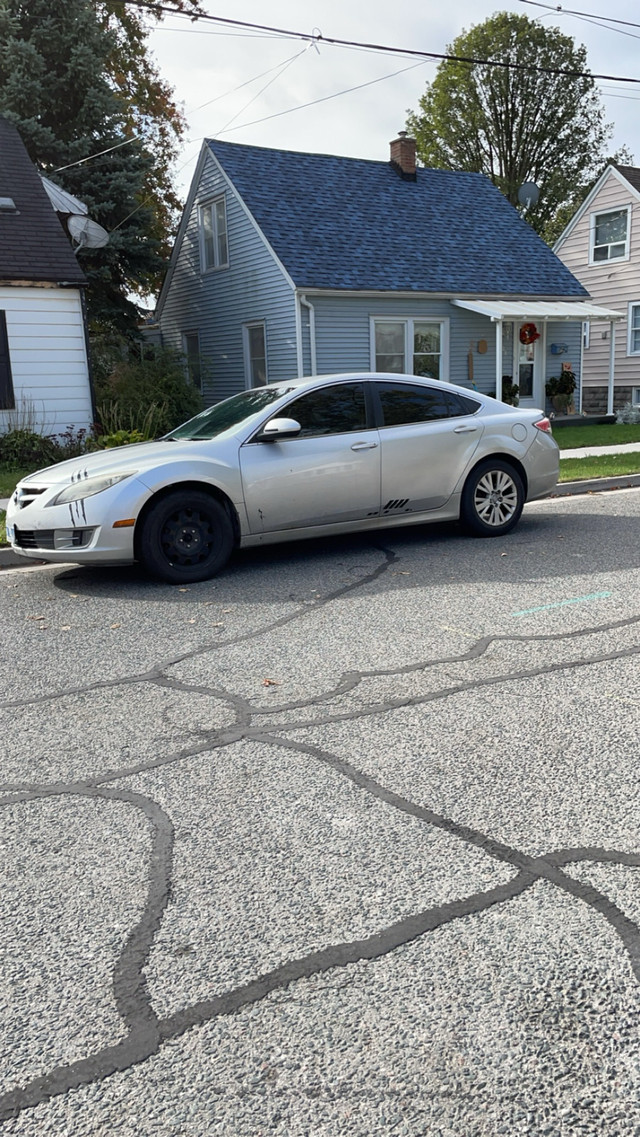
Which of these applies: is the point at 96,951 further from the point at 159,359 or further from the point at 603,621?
the point at 159,359

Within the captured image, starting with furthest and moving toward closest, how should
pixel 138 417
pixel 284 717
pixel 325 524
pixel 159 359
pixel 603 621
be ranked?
pixel 159 359 → pixel 138 417 → pixel 325 524 → pixel 603 621 → pixel 284 717

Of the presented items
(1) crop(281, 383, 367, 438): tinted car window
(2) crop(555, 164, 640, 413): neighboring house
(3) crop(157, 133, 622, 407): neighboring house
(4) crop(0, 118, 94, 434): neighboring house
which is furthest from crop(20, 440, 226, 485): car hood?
(2) crop(555, 164, 640, 413): neighboring house

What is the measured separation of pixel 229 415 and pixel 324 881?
18.4ft

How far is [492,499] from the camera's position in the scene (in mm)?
8359

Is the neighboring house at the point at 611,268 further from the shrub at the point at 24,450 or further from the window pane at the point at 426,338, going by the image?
the shrub at the point at 24,450

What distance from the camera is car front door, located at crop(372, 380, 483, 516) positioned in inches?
306

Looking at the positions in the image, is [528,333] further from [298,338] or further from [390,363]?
[298,338]

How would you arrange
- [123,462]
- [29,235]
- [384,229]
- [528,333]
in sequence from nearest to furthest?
[123,462] < [29,235] < [384,229] < [528,333]

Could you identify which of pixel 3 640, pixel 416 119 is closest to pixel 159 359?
pixel 3 640

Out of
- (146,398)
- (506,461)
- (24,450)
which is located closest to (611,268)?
(146,398)

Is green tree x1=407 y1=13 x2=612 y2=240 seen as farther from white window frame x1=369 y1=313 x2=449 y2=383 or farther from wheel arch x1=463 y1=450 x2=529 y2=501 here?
wheel arch x1=463 y1=450 x2=529 y2=501

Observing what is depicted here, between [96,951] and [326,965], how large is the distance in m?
0.65

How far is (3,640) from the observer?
18.7 ft

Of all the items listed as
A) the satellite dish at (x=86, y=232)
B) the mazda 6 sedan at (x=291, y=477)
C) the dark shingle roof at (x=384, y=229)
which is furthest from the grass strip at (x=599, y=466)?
the satellite dish at (x=86, y=232)
